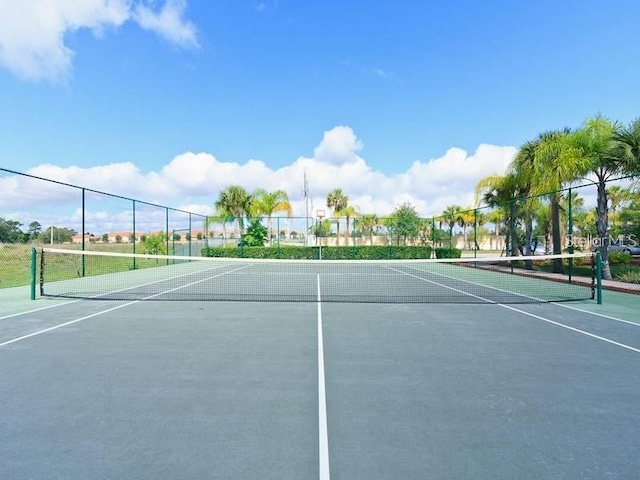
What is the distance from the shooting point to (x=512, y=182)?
2328 cm

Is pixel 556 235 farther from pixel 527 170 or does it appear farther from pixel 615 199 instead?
pixel 615 199

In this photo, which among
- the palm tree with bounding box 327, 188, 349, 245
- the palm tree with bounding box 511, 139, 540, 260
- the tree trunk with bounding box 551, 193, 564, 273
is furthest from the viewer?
the palm tree with bounding box 327, 188, 349, 245

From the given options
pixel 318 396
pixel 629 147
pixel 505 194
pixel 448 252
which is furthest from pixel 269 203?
pixel 318 396

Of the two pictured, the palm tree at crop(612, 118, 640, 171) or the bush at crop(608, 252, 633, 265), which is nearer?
the palm tree at crop(612, 118, 640, 171)

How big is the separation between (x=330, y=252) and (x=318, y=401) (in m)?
30.0

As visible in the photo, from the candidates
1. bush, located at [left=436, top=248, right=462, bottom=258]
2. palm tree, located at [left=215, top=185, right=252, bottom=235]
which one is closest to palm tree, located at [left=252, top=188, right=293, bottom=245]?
palm tree, located at [left=215, top=185, right=252, bottom=235]

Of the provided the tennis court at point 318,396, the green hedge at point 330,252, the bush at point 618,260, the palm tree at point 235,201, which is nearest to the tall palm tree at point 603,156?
the bush at point 618,260

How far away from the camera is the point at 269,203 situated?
1651 inches

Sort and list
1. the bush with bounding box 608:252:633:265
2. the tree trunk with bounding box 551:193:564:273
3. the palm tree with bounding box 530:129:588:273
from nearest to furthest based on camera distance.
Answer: the palm tree with bounding box 530:129:588:273
the tree trunk with bounding box 551:193:564:273
the bush with bounding box 608:252:633:265

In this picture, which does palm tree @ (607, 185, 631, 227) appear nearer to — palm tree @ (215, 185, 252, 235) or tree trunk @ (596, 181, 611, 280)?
tree trunk @ (596, 181, 611, 280)

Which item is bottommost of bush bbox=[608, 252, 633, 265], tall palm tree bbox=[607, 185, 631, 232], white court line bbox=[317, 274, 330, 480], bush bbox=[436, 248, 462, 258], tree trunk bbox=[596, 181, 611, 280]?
white court line bbox=[317, 274, 330, 480]

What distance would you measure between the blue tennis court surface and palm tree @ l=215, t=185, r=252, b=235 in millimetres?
34942

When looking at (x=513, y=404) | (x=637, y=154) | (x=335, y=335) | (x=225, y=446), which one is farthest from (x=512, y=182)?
(x=225, y=446)

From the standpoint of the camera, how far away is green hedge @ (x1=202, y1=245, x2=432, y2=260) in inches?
1332
